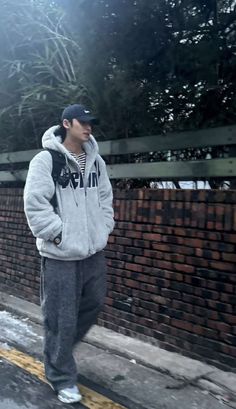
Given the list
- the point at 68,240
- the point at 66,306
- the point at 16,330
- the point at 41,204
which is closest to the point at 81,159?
the point at 41,204

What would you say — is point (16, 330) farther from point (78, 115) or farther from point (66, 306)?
point (78, 115)

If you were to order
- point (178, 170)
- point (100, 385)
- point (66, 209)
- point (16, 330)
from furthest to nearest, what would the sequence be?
1. point (16, 330)
2. point (178, 170)
3. point (100, 385)
4. point (66, 209)

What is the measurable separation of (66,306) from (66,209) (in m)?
0.65

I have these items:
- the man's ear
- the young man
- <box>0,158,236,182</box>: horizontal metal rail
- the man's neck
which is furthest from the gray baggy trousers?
<box>0,158,236,182</box>: horizontal metal rail

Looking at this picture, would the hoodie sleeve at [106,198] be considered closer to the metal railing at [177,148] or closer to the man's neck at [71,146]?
the man's neck at [71,146]

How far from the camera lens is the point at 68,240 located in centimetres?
354

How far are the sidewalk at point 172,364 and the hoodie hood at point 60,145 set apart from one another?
65.9 inches

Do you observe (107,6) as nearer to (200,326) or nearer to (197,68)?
(197,68)

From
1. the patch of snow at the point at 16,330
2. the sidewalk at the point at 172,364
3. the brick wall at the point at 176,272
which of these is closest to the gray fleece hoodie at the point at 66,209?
the brick wall at the point at 176,272

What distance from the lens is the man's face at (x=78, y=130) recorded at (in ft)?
12.0

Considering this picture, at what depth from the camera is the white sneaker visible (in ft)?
11.8

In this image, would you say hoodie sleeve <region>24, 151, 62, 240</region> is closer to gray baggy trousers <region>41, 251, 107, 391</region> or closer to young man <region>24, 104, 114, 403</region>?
young man <region>24, 104, 114, 403</region>

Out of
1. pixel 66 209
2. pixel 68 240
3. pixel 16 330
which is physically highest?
pixel 66 209

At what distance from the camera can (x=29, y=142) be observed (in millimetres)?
6898
